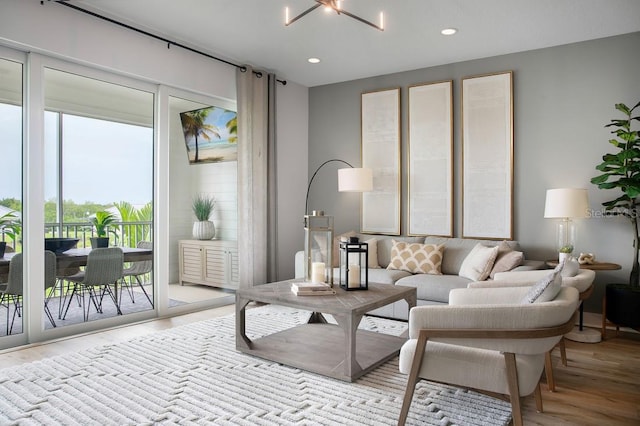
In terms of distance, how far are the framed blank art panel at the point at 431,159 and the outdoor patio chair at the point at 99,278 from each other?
3255 millimetres

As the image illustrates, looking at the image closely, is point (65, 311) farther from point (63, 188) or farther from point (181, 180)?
point (181, 180)

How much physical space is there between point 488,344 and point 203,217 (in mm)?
3709

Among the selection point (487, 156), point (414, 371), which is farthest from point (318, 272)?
point (487, 156)

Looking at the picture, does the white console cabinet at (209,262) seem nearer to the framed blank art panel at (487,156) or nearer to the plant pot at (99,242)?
the plant pot at (99,242)

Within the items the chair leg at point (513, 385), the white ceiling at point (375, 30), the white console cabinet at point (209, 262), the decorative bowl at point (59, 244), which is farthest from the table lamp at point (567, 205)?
the decorative bowl at point (59, 244)

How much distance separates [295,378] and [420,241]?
9.02 feet

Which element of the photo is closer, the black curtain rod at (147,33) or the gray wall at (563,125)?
the black curtain rod at (147,33)

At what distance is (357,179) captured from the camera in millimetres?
5312

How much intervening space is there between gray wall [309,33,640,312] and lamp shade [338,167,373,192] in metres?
1.00

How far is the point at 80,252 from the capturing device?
3.99 meters

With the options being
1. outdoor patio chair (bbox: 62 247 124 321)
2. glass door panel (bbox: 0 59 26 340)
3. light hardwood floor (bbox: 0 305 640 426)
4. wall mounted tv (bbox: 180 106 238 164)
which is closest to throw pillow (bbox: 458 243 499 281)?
light hardwood floor (bbox: 0 305 640 426)

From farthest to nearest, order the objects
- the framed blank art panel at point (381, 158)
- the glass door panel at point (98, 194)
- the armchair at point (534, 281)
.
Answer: the framed blank art panel at point (381, 158) → the glass door panel at point (98, 194) → the armchair at point (534, 281)

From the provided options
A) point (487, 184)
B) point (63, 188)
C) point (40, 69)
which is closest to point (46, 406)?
point (63, 188)

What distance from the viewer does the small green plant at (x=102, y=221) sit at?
13.4 ft
